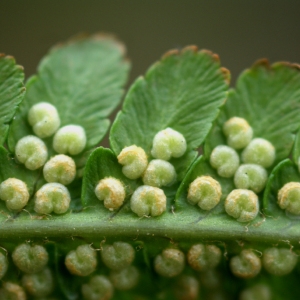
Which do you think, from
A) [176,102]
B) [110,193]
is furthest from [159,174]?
[176,102]

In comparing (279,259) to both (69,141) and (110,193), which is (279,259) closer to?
(110,193)

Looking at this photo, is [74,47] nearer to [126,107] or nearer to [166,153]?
[126,107]

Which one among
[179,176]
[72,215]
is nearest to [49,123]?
[72,215]

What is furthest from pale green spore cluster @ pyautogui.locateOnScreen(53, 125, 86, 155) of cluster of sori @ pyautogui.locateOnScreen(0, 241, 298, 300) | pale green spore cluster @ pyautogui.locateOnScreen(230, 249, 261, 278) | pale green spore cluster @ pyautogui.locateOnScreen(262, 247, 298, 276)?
pale green spore cluster @ pyautogui.locateOnScreen(262, 247, 298, 276)

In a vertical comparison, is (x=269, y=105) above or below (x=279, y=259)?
above

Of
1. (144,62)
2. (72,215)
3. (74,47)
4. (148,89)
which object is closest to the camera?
(72,215)

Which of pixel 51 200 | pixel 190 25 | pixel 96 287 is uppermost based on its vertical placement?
pixel 190 25

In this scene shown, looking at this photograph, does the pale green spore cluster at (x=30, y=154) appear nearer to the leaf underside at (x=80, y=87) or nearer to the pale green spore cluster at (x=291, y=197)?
the leaf underside at (x=80, y=87)
